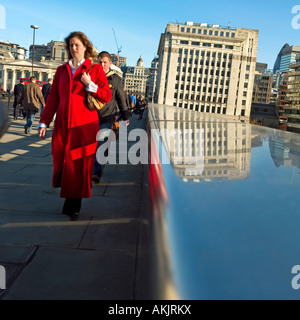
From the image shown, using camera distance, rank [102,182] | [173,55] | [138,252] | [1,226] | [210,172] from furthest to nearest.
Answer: [173,55] < [102,182] < [1,226] < [138,252] < [210,172]

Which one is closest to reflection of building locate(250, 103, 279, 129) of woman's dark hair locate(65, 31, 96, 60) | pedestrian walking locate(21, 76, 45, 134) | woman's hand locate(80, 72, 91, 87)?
pedestrian walking locate(21, 76, 45, 134)

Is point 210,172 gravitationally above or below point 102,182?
above

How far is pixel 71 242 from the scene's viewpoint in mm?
2670

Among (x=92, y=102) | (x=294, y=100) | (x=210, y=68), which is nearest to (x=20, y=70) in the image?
(x=210, y=68)

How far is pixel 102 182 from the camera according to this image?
191 inches

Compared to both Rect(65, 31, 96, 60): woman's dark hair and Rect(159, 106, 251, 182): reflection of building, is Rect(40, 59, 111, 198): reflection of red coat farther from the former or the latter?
Rect(159, 106, 251, 182): reflection of building

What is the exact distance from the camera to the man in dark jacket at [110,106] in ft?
14.7

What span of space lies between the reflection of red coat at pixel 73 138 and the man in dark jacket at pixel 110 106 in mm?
1230

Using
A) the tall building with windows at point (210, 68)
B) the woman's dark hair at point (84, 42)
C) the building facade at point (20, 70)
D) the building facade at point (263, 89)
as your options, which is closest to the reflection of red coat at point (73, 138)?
the woman's dark hair at point (84, 42)

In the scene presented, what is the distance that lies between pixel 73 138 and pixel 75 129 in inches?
3.4

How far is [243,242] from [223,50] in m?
120
